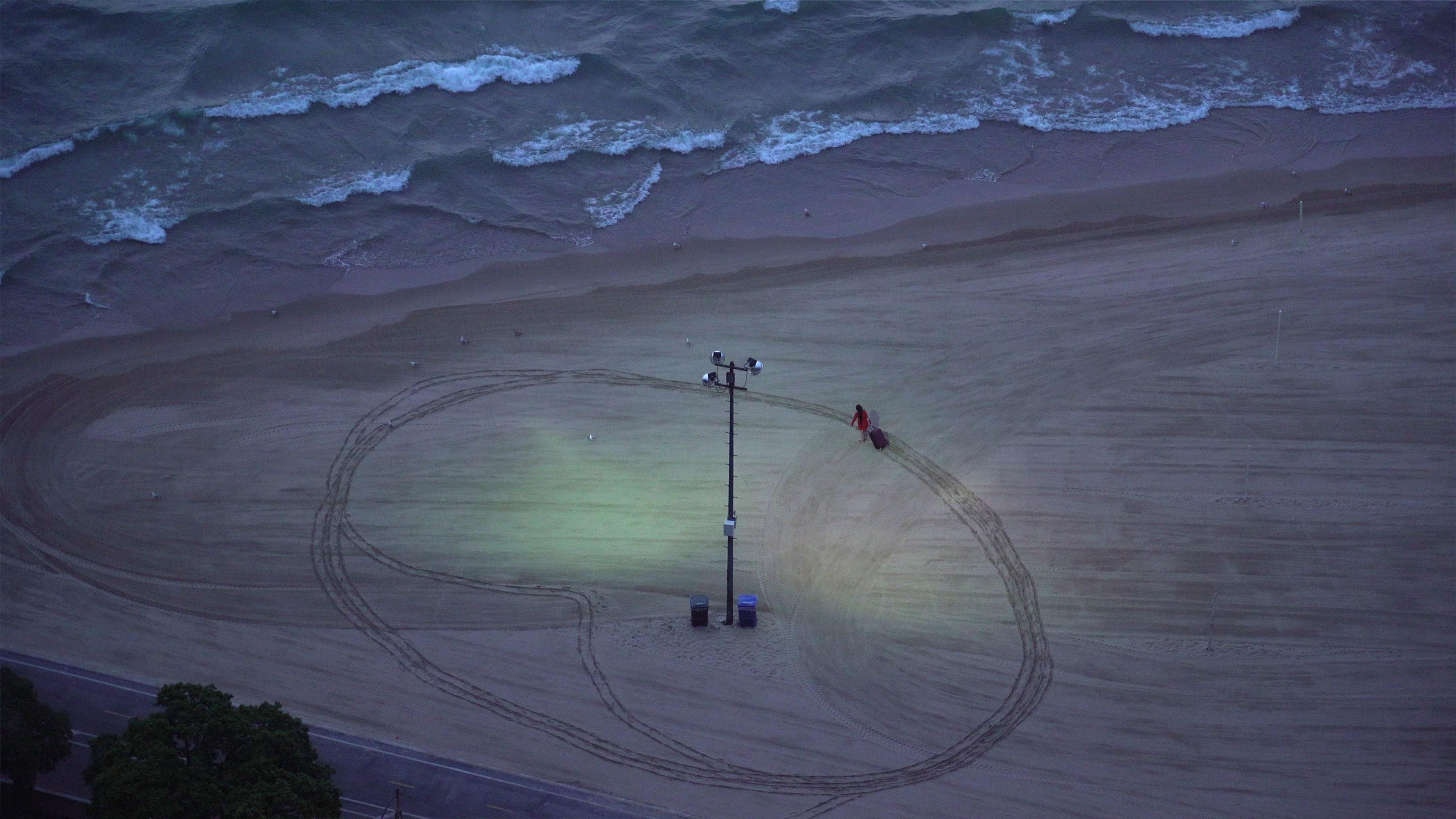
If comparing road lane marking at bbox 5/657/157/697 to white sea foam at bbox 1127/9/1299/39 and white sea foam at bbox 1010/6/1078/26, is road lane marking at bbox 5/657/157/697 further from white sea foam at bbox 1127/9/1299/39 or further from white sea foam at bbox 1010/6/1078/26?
white sea foam at bbox 1127/9/1299/39

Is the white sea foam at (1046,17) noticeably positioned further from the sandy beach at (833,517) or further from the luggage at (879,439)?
the luggage at (879,439)

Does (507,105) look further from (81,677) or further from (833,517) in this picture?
(81,677)

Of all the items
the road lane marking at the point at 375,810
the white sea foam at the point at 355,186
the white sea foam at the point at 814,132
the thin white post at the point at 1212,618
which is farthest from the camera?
the white sea foam at the point at 814,132

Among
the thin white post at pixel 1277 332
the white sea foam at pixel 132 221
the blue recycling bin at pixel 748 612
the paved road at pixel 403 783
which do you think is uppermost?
the white sea foam at pixel 132 221

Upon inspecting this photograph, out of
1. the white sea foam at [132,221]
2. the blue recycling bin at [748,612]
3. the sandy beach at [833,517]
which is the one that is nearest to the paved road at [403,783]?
the sandy beach at [833,517]

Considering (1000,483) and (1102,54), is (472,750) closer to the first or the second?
(1000,483)

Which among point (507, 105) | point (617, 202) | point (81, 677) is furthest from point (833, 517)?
point (507, 105)

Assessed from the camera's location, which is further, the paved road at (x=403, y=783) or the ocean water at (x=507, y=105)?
the ocean water at (x=507, y=105)
